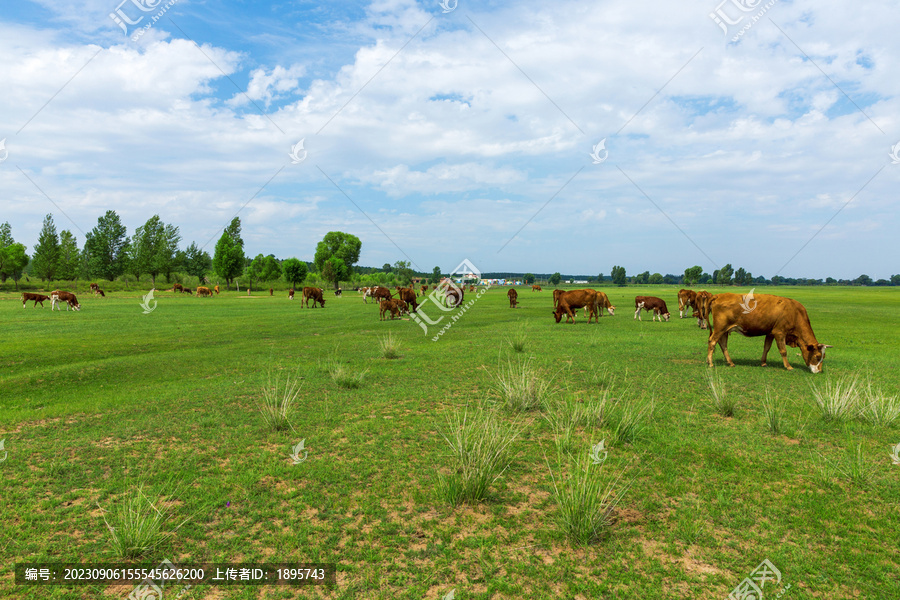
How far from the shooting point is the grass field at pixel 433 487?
14.2ft

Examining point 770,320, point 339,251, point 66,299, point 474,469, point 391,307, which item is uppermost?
point 339,251

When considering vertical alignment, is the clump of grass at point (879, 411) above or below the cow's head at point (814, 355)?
below

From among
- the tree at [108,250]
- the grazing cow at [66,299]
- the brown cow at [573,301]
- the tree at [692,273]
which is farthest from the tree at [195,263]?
the tree at [692,273]

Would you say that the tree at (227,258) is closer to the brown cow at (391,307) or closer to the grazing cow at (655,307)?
the brown cow at (391,307)

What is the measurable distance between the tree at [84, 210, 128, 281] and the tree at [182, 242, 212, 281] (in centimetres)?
1886

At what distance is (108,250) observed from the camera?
83312mm

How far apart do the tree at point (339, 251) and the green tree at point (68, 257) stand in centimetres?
4617

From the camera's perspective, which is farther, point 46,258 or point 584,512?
point 46,258

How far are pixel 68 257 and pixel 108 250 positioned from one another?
1028 cm

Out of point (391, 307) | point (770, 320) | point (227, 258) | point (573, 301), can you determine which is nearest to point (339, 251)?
point (227, 258)

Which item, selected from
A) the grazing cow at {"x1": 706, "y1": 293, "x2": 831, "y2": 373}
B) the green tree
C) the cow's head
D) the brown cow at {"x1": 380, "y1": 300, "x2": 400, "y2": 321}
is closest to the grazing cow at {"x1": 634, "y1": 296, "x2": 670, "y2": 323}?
the brown cow at {"x1": 380, "y1": 300, "x2": 400, "y2": 321}

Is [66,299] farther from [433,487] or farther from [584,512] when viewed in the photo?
[584,512]

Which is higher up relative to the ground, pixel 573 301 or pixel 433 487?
pixel 573 301

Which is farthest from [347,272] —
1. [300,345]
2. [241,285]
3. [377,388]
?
[377,388]
